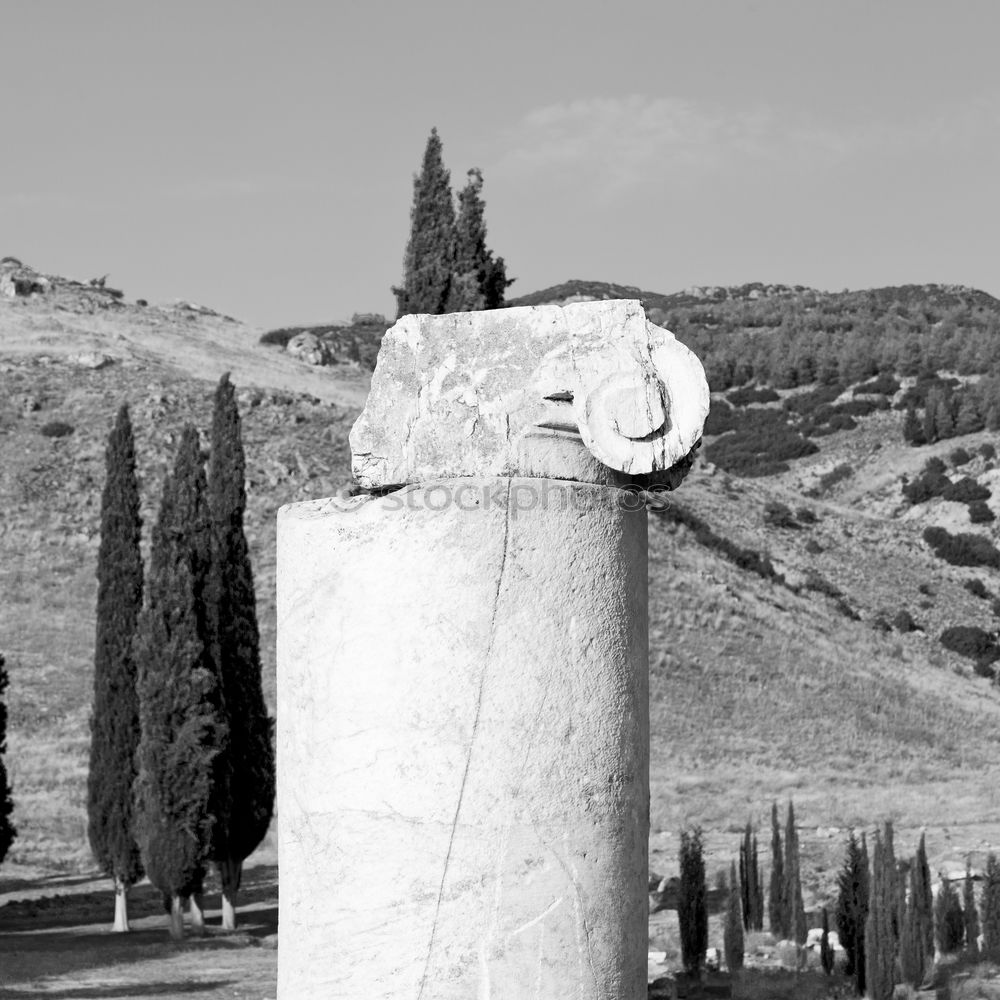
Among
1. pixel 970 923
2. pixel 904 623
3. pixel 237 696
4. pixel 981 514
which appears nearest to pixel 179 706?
pixel 237 696

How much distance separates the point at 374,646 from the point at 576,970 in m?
0.81

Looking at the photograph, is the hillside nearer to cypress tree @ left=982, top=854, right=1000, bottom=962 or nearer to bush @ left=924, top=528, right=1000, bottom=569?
bush @ left=924, top=528, right=1000, bottom=569

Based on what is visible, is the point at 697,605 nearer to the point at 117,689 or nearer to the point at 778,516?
the point at 778,516

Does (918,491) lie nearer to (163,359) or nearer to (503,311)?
(163,359)

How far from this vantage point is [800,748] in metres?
30.1

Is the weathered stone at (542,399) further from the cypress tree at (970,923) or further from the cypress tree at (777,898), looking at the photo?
the cypress tree at (777,898)

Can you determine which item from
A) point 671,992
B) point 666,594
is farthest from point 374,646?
point 666,594

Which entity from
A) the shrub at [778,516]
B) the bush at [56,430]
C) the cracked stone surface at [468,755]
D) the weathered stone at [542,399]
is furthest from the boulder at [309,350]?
Answer: the cracked stone surface at [468,755]

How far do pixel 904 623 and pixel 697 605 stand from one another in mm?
7970

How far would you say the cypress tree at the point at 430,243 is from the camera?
26.9 meters

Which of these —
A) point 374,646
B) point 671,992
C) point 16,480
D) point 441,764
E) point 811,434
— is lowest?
point 671,992

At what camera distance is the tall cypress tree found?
1867cm

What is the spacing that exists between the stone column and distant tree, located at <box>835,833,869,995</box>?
9.67 metres

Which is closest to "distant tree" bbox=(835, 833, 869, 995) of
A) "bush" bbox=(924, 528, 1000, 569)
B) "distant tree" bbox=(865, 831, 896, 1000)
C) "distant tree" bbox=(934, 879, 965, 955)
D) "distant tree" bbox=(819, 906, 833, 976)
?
"distant tree" bbox=(819, 906, 833, 976)
